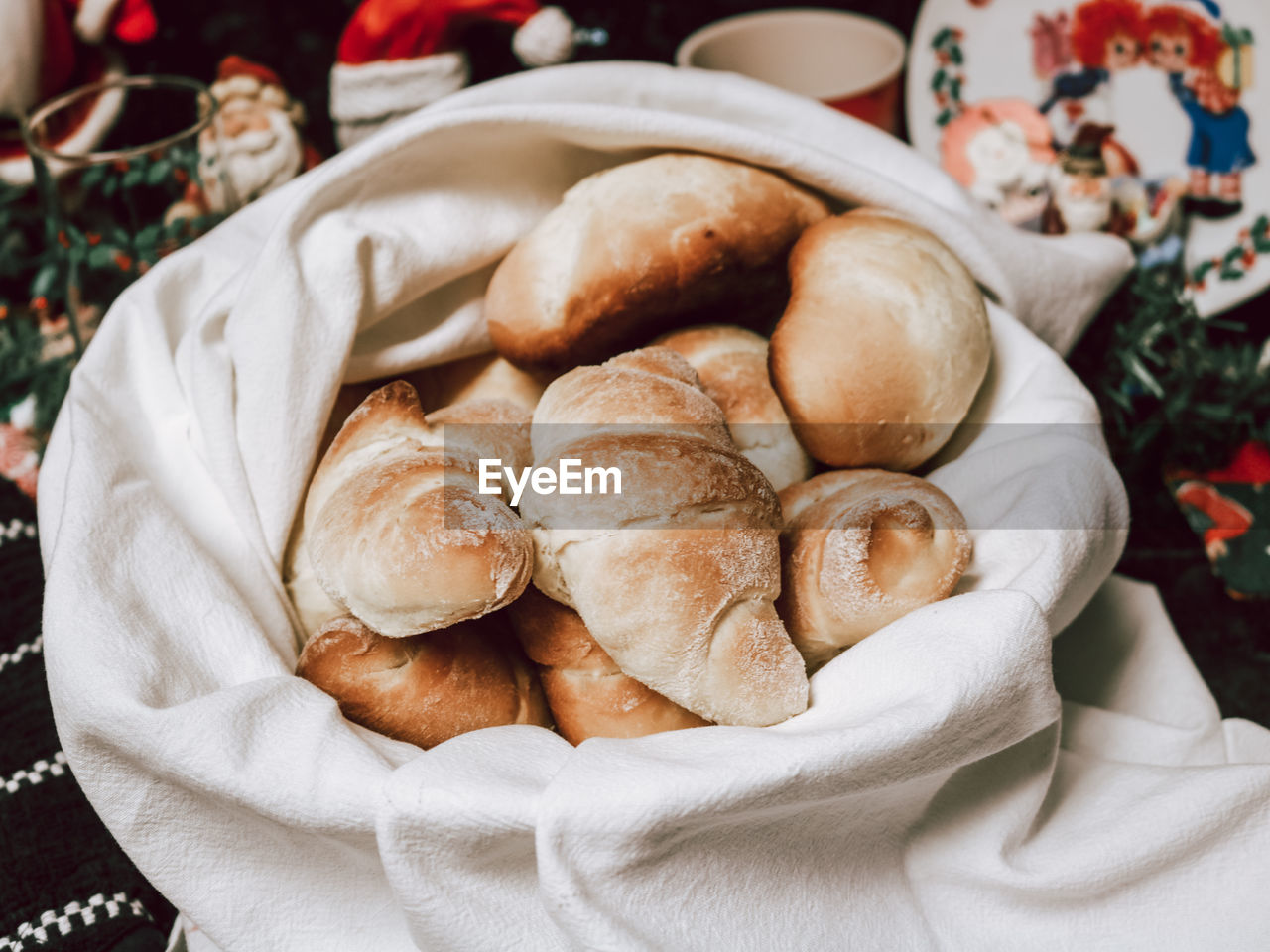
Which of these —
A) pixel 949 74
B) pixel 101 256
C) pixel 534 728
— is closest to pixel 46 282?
pixel 101 256

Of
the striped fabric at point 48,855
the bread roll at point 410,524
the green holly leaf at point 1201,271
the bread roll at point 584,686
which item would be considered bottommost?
the striped fabric at point 48,855

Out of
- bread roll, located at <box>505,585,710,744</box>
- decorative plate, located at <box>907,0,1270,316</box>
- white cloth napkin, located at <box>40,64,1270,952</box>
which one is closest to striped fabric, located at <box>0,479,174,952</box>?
white cloth napkin, located at <box>40,64,1270,952</box>

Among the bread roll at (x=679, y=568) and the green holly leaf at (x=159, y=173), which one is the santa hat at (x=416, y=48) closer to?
the green holly leaf at (x=159, y=173)

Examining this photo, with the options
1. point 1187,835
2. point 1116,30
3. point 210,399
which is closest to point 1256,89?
point 1116,30

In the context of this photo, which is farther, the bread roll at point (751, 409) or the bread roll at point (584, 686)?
the bread roll at point (751, 409)

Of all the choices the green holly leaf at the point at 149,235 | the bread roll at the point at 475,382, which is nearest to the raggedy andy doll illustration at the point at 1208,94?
the bread roll at the point at 475,382
